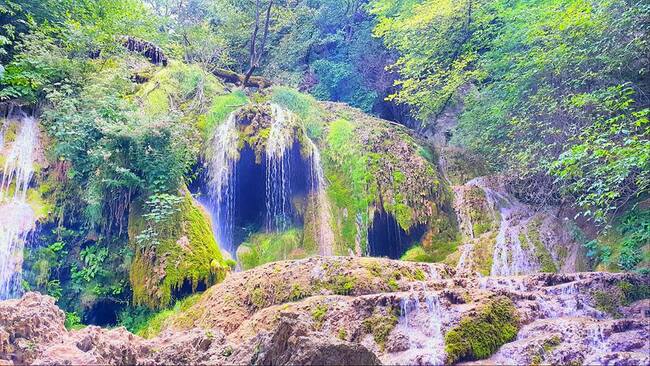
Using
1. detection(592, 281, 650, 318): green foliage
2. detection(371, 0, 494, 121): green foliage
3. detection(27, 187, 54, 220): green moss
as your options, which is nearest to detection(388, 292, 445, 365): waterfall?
detection(592, 281, 650, 318): green foliage

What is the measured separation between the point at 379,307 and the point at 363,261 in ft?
4.90

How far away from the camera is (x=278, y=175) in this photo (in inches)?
473

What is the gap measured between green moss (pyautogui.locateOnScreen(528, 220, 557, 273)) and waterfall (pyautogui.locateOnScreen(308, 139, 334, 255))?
4.73 metres

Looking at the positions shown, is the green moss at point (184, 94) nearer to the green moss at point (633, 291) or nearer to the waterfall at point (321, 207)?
the waterfall at point (321, 207)

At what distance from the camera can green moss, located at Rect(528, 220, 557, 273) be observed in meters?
10.7

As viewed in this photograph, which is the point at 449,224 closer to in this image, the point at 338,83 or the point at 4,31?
the point at 338,83

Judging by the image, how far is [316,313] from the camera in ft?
20.8

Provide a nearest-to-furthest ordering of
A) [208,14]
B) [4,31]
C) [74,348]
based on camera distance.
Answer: [74,348] < [4,31] < [208,14]

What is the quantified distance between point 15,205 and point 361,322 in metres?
6.89

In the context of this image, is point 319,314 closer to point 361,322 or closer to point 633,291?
point 361,322

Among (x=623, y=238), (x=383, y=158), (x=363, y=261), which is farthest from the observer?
(x=383, y=158)

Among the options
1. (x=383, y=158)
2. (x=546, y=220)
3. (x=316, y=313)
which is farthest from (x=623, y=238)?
(x=316, y=313)

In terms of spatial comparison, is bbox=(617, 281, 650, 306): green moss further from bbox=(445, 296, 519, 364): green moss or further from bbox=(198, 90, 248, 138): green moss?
bbox=(198, 90, 248, 138): green moss

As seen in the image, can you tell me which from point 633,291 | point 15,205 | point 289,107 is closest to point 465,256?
point 633,291
